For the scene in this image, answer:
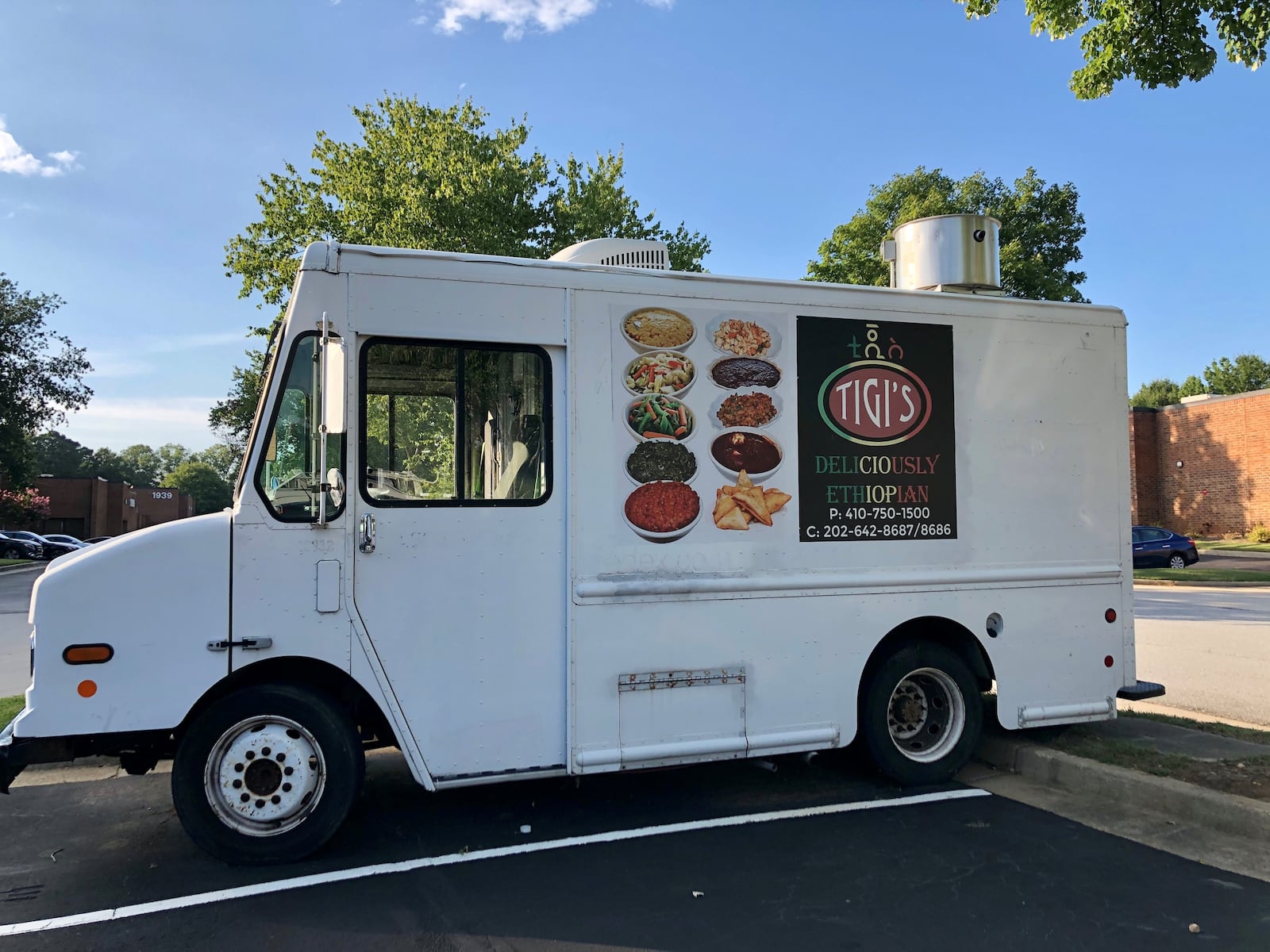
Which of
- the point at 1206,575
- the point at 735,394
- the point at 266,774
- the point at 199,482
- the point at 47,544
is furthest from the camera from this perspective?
the point at 199,482

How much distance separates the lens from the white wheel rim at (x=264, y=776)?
4.22 m

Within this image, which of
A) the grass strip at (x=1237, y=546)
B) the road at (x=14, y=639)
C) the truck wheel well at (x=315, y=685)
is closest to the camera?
the truck wheel well at (x=315, y=685)

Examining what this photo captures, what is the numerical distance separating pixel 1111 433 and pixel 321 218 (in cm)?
1929

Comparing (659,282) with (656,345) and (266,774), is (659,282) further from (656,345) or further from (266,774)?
(266,774)

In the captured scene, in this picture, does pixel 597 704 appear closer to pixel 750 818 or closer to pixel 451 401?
pixel 750 818

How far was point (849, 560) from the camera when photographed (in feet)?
17.2

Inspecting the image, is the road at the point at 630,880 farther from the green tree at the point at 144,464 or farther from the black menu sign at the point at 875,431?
the green tree at the point at 144,464

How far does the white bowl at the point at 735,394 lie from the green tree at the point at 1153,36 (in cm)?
347

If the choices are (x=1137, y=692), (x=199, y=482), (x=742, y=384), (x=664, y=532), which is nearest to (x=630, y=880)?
(x=664, y=532)

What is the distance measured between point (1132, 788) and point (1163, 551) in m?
24.9

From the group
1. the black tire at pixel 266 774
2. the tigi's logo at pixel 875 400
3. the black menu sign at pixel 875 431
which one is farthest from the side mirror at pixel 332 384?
the tigi's logo at pixel 875 400

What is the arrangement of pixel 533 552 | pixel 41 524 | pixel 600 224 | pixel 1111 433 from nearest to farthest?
1. pixel 533 552
2. pixel 1111 433
3. pixel 600 224
4. pixel 41 524

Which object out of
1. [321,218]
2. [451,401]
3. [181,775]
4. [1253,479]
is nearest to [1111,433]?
[451,401]

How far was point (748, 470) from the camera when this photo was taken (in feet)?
16.8
